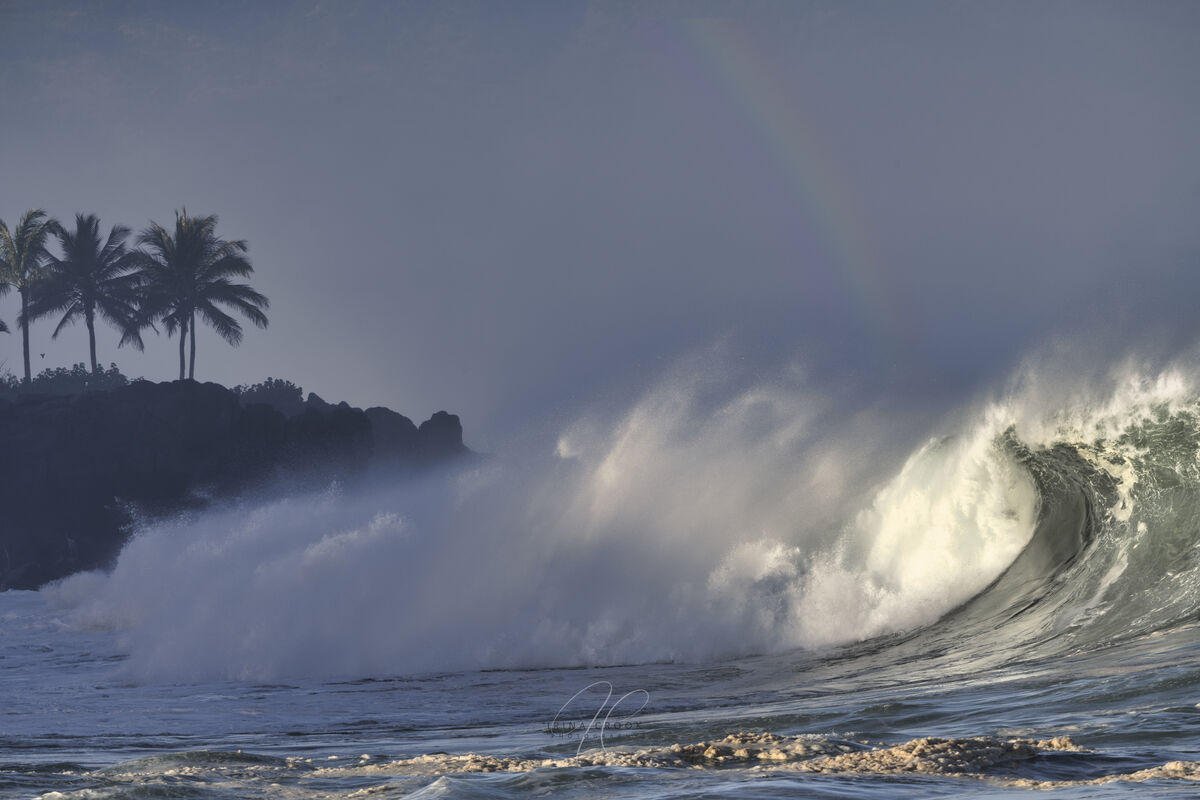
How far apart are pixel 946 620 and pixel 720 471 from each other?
8480 mm

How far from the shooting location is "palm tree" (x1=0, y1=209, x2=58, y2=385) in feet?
197

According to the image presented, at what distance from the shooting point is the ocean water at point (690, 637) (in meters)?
6.23

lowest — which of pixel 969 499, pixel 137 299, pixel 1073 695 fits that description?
pixel 1073 695

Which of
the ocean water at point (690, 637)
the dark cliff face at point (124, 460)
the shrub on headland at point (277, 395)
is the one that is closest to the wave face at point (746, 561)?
the ocean water at point (690, 637)

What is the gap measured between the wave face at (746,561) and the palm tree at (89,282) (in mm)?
40494

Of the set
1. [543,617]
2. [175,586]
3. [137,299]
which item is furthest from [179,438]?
[543,617]

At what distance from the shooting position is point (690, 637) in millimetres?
18125

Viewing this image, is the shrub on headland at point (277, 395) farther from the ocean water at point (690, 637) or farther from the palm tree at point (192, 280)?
the ocean water at point (690, 637)

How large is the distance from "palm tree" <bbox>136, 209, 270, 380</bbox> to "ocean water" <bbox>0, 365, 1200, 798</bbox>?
31.6 m

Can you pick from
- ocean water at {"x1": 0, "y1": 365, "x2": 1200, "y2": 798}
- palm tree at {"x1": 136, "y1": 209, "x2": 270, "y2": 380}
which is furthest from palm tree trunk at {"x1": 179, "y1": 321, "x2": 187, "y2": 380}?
ocean water at {"x1": 0, "y1": 365, "x2": 1200, "y2": 798}

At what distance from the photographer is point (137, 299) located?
200 feet

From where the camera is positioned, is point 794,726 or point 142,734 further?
point 142,734

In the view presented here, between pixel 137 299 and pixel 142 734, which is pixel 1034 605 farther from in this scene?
pixel 137 299

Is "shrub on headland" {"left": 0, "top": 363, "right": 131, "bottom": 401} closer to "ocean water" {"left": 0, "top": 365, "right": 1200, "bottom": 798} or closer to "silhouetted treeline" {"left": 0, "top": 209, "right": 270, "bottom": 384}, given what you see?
"silhouetted treeline" {"left": 0, "top": 209, "right": 270, "bottom": 384}
